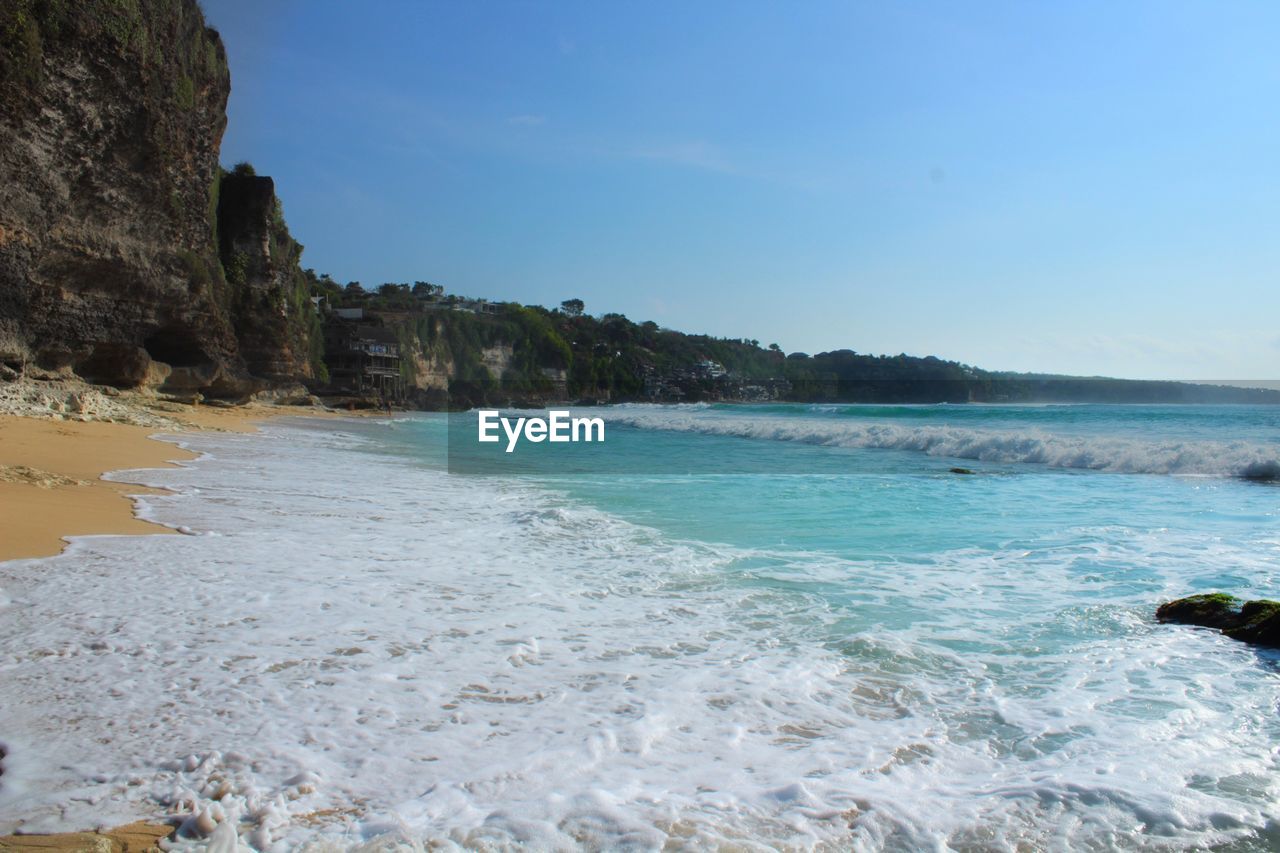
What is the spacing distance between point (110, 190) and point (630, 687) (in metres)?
22.8

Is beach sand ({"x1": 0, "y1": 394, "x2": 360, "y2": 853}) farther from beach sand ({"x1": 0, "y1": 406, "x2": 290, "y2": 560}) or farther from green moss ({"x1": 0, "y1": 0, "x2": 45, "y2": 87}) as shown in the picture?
green moss ({"x1": 0, "y1": 0, "x2": 45, "y2": 87})

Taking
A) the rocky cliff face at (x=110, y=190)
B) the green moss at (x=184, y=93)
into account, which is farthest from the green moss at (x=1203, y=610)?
the green moss at (x=184, y=93)

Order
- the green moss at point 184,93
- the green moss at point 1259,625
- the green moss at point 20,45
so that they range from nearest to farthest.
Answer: the green moss at point 1259,625 < the green moss at point 20,45 < the green moss at point 184,93

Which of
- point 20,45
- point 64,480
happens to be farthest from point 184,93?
point 64,480

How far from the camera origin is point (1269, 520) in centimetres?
948

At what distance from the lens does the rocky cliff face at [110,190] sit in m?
17.8

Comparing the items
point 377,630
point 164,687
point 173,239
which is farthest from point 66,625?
point 173,239

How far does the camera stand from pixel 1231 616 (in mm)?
5000

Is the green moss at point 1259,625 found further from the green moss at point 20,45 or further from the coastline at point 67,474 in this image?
the green moss at point 20,45

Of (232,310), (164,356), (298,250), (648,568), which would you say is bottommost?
(648,568)

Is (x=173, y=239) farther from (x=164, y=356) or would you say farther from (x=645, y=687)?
(x=645, y=687)

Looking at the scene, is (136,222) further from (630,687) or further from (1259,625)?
(1259,625)

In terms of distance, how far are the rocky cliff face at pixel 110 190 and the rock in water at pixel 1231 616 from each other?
2151 cm

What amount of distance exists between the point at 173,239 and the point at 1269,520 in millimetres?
25932
